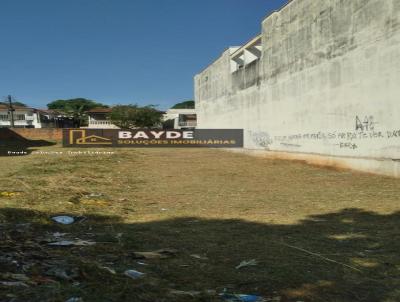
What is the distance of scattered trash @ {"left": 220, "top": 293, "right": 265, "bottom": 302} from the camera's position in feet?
11.2

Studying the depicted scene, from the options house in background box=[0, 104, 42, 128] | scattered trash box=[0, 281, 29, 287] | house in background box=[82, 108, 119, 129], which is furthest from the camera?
house in background box=[0, 104, 42, 128]

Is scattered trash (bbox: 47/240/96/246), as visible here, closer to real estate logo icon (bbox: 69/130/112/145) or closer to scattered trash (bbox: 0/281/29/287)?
scattered trash (bbox: 0/281/29/287)

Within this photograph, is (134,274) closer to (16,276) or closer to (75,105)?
(16,276)

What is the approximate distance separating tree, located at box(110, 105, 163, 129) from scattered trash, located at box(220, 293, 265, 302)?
6176 centimetres

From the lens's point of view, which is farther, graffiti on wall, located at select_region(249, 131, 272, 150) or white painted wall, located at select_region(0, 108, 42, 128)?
white painted wall, located at select_region(0, 108, 42, 128)

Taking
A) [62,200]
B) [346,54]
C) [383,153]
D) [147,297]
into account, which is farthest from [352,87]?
[147,297]

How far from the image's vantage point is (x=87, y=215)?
264 inches

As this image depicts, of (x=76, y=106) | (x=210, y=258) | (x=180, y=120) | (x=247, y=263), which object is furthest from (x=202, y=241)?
(x=76, y=106)

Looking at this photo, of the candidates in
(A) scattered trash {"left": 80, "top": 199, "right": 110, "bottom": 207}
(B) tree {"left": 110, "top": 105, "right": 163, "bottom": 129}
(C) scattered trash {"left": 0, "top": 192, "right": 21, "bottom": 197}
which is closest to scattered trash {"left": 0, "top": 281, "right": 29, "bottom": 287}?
(A) scattered trash {"left": 80, "top": 199, "right": 110, "bottom": 207}

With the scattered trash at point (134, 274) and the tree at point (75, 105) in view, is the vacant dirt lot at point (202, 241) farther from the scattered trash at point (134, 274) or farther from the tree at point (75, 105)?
the tree at point (75, 105)

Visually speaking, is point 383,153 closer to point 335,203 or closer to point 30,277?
point 335,203

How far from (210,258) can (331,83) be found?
10.4m

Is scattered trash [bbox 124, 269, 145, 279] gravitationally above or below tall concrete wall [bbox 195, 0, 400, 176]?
below

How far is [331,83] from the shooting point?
1374cm
